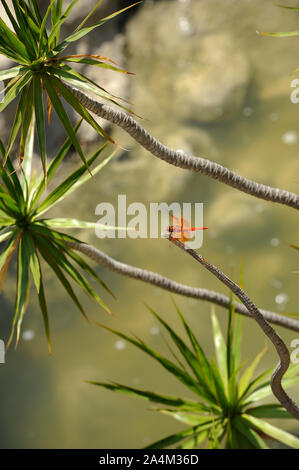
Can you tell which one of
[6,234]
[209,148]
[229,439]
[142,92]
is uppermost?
[142,92]

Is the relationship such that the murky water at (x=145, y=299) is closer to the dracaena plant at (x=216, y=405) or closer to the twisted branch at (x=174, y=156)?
the dracaena plant at (x=216, y=405)

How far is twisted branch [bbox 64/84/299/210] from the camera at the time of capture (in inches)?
43.5

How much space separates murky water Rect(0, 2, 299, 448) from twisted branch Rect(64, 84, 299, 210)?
5.99 ft

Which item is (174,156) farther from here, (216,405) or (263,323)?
(216,405)

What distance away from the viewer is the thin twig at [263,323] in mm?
1002

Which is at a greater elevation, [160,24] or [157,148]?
[160,24]

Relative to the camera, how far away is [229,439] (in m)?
1.67

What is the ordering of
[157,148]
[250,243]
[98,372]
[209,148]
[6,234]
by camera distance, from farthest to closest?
[209,148], [250,243], [98,372], [6,234], [157,148]

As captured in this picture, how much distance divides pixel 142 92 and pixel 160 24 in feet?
1.97

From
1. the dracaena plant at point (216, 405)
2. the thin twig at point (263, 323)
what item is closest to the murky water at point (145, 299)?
the dracaena plant at point (216, 405)

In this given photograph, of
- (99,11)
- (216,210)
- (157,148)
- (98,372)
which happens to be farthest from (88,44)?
(157,148)

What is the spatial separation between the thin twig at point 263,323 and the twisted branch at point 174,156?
0.77 ft

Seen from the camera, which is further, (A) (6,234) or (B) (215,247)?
(B) (215,247)
